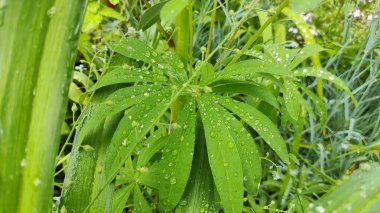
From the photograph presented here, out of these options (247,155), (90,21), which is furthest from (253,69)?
(90,21)

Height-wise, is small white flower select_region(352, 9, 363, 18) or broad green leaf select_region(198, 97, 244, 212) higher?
small white flower select_region(352, 9, 363, 18)

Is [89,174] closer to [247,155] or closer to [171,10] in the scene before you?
[247,155]

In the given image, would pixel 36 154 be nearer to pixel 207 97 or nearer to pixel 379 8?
pixel 207 97

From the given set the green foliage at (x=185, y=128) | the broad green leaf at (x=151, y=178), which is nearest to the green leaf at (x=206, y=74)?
the green foliage at (x=185, y=128)

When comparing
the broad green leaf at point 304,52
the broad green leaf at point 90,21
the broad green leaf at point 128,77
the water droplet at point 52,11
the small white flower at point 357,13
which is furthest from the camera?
the broad green leaf at point 90,21

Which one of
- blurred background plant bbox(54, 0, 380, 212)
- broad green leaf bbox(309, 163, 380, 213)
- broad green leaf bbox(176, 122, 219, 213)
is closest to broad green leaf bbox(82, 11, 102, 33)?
blurred background plant bbox(54, 0, 380, 212)

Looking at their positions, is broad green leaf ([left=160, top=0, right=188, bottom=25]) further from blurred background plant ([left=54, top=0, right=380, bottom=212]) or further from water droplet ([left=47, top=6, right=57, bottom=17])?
blurred background plant ([left=54, top=0, right=380, bottom=212])

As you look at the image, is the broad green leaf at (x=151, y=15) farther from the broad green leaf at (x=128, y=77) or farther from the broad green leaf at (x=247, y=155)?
the broad green leaf at (x=247, y=155)
